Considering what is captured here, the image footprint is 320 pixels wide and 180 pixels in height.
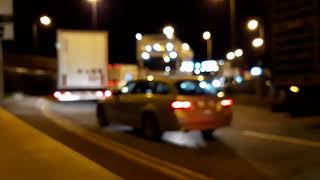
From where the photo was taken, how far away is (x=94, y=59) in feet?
98.9

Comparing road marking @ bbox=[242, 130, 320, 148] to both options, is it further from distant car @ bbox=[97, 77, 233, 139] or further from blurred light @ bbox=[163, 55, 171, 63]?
blurred light @ bbox=[163, 55, 171, 63]

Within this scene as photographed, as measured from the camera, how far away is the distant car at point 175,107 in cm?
1511

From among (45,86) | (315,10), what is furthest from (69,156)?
(45,86)

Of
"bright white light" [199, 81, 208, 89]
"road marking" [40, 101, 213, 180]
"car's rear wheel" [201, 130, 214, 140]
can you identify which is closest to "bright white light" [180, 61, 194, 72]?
"road marking" [40, 101, 213, 180]

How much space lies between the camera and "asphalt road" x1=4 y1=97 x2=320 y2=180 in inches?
431

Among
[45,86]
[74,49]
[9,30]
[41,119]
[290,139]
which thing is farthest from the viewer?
[45,86]

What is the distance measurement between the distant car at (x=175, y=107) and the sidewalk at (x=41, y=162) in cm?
287

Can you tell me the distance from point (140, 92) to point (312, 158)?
5907 millimetres

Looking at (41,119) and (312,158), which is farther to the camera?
(41,119)

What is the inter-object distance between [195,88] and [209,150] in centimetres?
217

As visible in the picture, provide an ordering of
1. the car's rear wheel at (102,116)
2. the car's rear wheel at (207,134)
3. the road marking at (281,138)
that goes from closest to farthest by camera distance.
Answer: the road marking at (281,138) → the car's rear wheel at (207,134) → the car's rear wheel at (102,116)

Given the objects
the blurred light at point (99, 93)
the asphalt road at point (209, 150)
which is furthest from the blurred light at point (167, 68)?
the asphalt road at point (209, 150)

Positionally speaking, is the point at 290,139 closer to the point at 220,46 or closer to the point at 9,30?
the point at 9,30

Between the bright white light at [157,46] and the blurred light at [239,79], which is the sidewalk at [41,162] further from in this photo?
the blurred light at [239,79]
